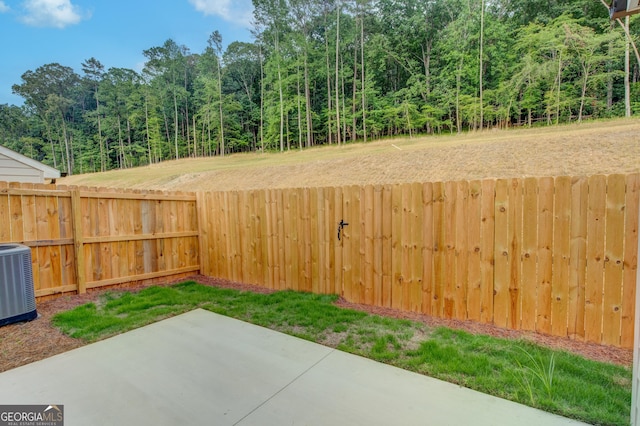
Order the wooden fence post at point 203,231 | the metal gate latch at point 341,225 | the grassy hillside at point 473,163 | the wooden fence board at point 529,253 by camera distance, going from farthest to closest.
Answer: the grassy hillside at point 473,163 < the wooden fence post at point 203,231 < the metal gate latch at point 341,225 < the wooden fence board at point 529,253

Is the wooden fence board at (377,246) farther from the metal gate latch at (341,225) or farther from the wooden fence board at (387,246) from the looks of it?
the metal gate latch at (341,225)

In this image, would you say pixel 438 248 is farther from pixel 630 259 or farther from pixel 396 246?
pixel 630 259

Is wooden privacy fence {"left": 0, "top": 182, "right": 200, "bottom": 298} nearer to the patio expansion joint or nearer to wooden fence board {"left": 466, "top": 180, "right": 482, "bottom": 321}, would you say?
the patio expansion joint

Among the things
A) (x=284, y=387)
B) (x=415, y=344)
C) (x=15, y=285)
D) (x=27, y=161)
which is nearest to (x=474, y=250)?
(x=415, y=344)

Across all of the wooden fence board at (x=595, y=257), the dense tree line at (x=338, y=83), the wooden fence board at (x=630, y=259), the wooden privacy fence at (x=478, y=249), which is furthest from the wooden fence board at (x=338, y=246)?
the dense tree line at (x=338, y=83)

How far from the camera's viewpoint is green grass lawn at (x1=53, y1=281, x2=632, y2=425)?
1800 millimetres

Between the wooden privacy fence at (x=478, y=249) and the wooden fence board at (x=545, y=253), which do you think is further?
the wooden fence board at (x=545, y=253)

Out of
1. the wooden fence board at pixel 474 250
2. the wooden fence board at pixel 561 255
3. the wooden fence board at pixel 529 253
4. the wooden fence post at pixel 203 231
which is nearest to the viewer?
the wooden fence board at pixel 561 255

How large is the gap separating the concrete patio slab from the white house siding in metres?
6.79

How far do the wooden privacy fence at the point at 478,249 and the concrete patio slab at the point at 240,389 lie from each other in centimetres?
125

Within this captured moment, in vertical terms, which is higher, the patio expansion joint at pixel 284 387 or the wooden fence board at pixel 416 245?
the wooden fence board at pixel 416 245

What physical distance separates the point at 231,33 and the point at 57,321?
3787 cm

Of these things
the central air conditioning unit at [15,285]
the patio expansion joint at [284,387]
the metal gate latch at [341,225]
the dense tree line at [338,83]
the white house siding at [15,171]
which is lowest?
the patio expansion joint at [284,387]

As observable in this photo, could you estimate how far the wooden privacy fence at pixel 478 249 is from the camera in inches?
94.3
